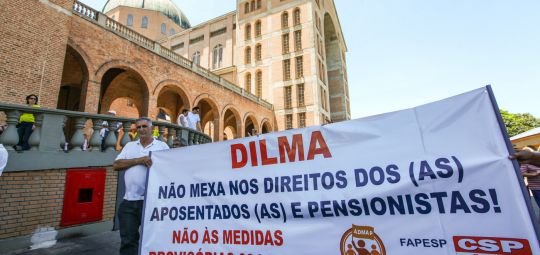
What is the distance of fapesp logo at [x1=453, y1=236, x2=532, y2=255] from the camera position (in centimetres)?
174

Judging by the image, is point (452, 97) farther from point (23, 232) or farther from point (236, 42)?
point (236, 42)

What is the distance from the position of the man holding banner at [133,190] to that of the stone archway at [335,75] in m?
33.4

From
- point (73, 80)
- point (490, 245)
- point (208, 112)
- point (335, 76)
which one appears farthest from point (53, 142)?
point (335, 76)

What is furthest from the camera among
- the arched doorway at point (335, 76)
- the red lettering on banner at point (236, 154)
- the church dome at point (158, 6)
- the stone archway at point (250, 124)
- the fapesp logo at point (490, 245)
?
the church dome at point (158, 6)

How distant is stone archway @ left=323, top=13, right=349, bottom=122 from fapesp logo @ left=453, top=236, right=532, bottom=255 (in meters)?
33.8

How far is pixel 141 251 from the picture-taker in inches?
111

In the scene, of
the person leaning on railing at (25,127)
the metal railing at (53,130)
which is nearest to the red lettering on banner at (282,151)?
the metal railing at (53,130)

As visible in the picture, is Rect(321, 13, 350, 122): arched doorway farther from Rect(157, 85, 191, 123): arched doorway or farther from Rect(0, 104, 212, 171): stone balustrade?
Rect(0, 104, 212, 171): stone balustrade

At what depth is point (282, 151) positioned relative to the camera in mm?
2648

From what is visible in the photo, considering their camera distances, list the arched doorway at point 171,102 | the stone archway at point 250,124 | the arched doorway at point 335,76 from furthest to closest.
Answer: the arched doorway at point 335,76, the stone archway at point 250,124, the arched doorway at point 171,102

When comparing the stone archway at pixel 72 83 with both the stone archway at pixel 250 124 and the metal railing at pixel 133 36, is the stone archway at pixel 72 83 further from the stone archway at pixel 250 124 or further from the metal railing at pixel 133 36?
the stone archway at pixel 250 124

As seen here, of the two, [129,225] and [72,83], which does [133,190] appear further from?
[72,83]

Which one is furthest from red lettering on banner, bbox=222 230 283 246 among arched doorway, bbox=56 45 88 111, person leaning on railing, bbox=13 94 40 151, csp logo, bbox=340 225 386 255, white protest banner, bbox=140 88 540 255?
arched doorway, bbox=56 45 88 111

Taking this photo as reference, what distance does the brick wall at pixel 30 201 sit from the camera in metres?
4.14
